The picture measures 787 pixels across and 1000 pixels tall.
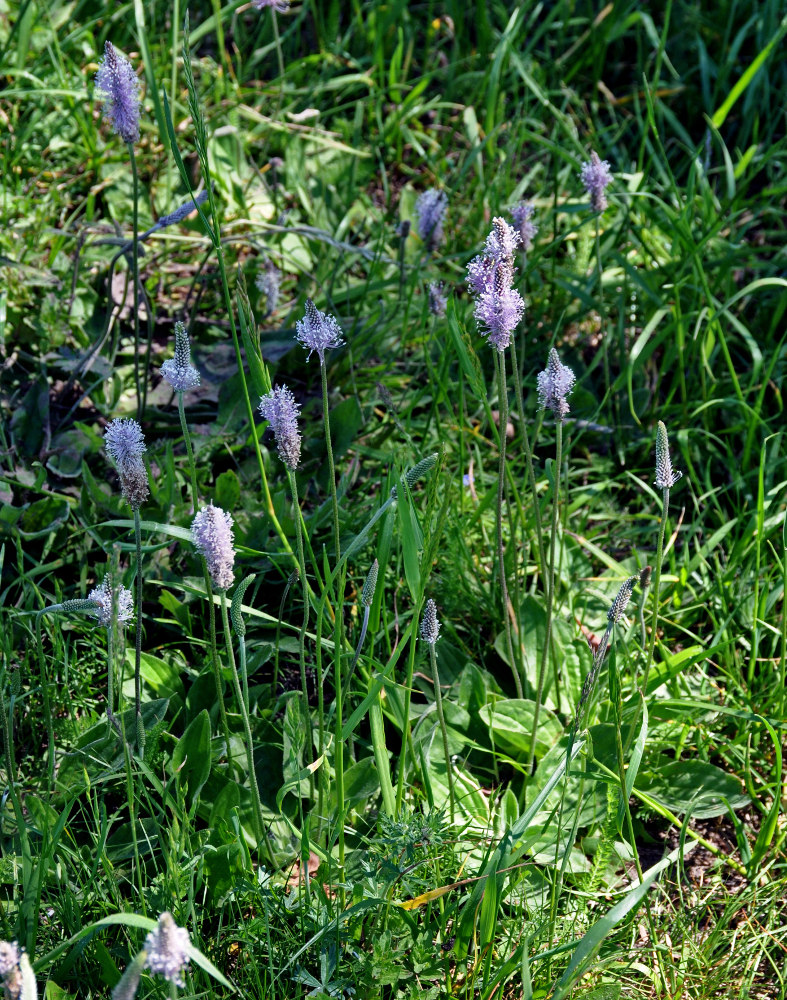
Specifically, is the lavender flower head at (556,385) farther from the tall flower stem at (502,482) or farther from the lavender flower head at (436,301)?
the lavender flower head at (436,301)

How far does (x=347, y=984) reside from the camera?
1505mm

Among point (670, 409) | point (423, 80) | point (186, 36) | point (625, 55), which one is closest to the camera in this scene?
point (186, 36)

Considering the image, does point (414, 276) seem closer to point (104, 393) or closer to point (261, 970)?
point (104, 393)

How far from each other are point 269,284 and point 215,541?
1448mm

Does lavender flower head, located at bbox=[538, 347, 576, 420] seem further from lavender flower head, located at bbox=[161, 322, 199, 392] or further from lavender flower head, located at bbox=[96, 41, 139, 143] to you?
lavender flower head, located at bbox=[96, 41, 139, 143]

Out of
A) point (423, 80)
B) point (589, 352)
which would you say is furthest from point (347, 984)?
point (423, 80)

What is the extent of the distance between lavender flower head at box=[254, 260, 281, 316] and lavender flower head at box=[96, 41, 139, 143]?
2.21 feet

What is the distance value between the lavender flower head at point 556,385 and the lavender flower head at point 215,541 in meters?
0.56

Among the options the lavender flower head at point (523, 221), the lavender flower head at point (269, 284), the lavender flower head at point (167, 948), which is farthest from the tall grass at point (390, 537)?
the lavender flower head at point (523, 221)

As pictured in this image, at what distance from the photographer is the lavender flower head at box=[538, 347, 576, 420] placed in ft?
5.00

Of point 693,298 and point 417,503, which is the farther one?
point 693,298

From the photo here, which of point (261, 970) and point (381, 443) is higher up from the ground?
point (381, 443)

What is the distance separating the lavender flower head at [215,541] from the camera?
1253 mm

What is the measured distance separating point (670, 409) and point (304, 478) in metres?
1.02
